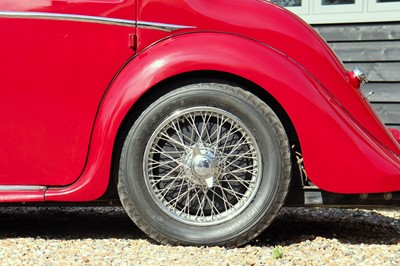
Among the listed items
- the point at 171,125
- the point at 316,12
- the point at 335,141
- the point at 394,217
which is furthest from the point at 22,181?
the point at 316,12

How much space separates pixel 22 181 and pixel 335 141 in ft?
5.08

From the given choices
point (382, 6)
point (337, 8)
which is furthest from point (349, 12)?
point (382, 6)

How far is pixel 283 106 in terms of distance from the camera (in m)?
3.43

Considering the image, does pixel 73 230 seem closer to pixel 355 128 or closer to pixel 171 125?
pixel 171 125

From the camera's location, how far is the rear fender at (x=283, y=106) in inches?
134

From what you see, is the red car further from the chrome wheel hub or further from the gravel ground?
the gravel ground

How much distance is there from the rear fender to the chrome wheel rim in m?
0.21

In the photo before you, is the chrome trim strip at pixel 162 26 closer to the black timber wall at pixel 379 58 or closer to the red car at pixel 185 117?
the red car at pixel 185 117

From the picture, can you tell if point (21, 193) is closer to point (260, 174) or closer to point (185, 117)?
point (185, 117)

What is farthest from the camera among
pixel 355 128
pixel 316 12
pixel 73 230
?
pixel 316 12

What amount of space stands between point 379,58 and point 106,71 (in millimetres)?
2981

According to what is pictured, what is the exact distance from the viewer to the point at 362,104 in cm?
355

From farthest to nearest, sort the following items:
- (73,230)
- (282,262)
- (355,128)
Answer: (73,230)
(355,128)
(282,262)

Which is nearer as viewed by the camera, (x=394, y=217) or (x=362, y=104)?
(x=362, y=104)
